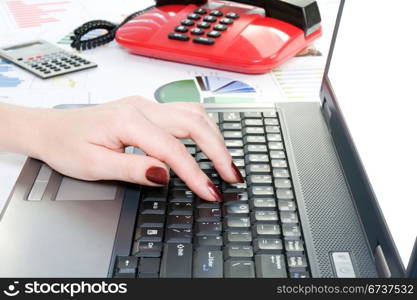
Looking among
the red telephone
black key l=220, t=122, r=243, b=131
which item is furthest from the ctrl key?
black key l=220, t=122, r=243, b=131

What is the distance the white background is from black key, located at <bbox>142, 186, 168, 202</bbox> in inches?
7.2

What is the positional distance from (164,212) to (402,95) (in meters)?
0.22

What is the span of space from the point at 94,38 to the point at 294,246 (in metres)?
0.52

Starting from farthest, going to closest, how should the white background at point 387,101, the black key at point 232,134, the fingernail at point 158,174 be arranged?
the black key at point 232,134 → the fingernail at point 158,174 → the white background at point 387,101

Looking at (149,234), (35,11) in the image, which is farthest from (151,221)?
(35,11)

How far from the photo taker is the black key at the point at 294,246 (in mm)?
453

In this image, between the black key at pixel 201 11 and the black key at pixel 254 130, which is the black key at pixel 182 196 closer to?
the black key at pixel 254 130

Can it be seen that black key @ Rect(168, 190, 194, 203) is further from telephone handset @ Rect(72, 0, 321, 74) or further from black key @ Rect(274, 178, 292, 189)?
telephone handset @ Rect(72, 0, 321, 74)

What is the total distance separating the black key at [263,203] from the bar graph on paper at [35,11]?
0.57 meters

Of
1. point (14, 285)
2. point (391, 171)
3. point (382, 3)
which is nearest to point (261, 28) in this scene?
point (382, 3)

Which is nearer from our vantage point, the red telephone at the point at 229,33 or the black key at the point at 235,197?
the black key at the point at 235,197

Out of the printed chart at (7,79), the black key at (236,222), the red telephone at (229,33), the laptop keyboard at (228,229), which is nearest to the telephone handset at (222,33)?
the red telephone at (229,33)

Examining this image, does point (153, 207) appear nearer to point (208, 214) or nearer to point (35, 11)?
point (208, 214)

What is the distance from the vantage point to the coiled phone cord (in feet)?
2.75
